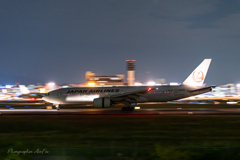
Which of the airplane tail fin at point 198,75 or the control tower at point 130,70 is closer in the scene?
the airplane tail fin at point 198,75

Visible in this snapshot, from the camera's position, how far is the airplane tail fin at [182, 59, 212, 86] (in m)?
24.9

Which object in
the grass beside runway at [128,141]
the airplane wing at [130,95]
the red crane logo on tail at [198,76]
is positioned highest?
the red crane logo on tail at [198,76]

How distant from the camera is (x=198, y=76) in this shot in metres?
25.0

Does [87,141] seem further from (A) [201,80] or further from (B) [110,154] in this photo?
(A) [201,80]

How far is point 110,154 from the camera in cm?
682

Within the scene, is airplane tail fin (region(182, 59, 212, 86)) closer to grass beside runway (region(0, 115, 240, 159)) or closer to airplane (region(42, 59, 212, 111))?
airplane (region(42, 59, 212, 111))

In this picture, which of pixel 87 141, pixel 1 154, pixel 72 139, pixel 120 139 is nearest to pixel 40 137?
pixel 72 139

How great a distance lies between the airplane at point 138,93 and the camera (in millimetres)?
23391

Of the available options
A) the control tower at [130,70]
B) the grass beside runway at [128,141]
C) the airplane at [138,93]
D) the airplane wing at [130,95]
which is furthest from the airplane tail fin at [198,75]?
the control tower at [130,70]

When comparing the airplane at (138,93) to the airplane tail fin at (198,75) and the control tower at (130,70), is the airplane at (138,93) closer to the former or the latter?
the airplane tail fin at (198,75)

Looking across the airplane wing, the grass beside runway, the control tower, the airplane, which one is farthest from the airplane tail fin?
the control tower

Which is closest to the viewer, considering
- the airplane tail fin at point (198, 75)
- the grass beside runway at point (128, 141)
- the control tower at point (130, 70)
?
the grass beside runway at point (128, 141)

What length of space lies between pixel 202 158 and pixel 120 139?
455 centimetres

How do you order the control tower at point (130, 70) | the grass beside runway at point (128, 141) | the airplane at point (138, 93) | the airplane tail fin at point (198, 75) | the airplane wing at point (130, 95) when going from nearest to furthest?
the grass beside runway at point (128, 141), the airplane wing at point (130, 95), the airplane at point (138, 93), the airplane tail fin at point (198, 75), the control tower at point (130, 70)
